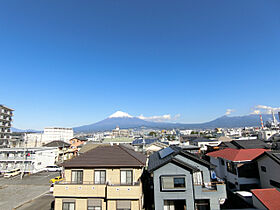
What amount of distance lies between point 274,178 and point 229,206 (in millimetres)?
5304

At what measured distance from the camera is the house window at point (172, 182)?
12.5 metres

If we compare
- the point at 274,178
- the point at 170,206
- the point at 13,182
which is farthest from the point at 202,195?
the point at 13,182

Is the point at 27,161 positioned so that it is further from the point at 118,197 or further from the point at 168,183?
the point at 168,183

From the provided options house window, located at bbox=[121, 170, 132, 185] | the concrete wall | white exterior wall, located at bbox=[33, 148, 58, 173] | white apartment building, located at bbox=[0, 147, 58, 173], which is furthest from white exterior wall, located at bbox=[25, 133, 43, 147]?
the concrete wall

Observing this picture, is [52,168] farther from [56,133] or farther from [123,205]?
[56,133]

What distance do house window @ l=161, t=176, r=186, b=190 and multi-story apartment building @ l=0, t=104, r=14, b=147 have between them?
57.4 m

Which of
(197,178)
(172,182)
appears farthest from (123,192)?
(197,178)

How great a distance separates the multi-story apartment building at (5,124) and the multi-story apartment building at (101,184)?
167 ft

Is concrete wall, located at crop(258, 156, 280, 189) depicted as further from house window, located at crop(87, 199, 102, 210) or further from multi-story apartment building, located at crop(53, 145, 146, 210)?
house window, located at crop(87, 199, 102, 210)

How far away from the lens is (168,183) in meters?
12.6

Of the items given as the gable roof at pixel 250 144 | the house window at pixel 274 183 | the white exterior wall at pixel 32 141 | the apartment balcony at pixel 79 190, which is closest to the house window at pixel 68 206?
Result: the apartment balcony at pixel 79 190

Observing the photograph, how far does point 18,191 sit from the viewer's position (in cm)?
2238

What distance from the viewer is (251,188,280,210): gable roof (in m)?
11.6

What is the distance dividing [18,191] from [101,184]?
18.4 metres
